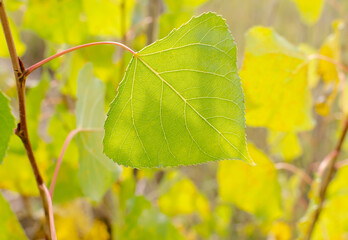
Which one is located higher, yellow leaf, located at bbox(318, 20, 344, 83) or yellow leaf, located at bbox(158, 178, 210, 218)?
yellow leaf, located at bbox(318, 20, 344, 83)

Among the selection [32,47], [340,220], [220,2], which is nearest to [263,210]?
[340,220]

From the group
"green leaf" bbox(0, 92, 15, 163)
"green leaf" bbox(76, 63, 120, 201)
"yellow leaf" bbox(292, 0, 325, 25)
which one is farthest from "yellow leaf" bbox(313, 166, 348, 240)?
"green leaf" bbox(0, 92, 15, 163)

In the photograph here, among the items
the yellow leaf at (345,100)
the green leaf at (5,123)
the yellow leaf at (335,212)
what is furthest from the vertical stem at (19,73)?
the yellow leaf at (335,212)

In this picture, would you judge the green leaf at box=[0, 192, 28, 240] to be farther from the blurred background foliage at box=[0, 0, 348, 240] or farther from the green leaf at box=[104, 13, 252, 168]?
the green leaf at box=[104, 13, 252, 168]

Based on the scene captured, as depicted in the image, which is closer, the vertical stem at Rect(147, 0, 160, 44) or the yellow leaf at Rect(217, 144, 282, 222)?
the yellow leaf at Rect(217, 144, 282, 222)

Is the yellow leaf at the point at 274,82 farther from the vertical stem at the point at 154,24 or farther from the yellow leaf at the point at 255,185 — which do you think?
the vertical stem at the point at 154,24

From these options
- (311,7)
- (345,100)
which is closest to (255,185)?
(345,100)

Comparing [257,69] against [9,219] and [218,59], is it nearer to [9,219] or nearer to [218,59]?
[218,59]
